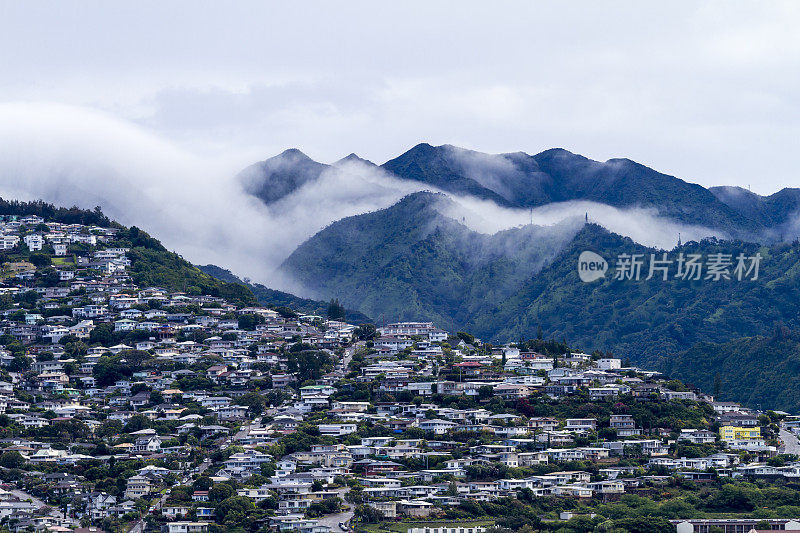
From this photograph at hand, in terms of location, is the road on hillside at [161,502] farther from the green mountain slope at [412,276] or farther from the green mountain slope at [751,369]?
the green mountain slope at [412,276]

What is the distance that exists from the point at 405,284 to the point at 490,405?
91.0m

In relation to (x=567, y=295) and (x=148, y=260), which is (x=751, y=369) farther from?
(x=148, y=260)

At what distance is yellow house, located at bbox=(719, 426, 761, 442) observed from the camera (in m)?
87.8

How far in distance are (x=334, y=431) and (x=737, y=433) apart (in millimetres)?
23676

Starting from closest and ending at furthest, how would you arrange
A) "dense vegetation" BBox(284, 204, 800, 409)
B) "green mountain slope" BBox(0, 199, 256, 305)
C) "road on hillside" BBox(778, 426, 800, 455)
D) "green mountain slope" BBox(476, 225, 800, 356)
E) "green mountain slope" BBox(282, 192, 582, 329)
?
"road on hillside" BBox(778, 426, 800, 455) < "green mountain slope" BBox(0, 199, 256, 305) < "green mountain slope" BBox(476, 225, 800, 356) < "dense vegetation" BBox(284, 204, 800, 409) < "green mountain slope" BBox(282, 192, 582, 329)

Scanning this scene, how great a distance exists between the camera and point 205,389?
326ft

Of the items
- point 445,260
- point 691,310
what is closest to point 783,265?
point 691,310

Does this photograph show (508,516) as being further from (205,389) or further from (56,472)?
(205,389)

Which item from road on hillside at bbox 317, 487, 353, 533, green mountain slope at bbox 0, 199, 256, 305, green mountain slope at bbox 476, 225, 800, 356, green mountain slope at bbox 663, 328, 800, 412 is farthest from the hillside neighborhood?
green mountain slope at bbox 476, 225, 800, 356

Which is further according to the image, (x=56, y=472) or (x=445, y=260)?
(x=445, y=260)

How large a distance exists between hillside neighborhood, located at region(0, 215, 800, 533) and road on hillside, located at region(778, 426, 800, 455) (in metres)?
0.28

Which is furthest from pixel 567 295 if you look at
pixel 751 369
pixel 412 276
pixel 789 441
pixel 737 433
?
pixel 737 433

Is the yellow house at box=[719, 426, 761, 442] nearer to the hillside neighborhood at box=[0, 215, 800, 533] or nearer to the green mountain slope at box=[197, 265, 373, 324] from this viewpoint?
the hillside neighborhood at box=[0, 215, 800, 533]

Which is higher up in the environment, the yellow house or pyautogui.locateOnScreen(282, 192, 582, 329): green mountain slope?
pyautogui.locateOnScreen(282, 192, 582, 329): green mountain slope
